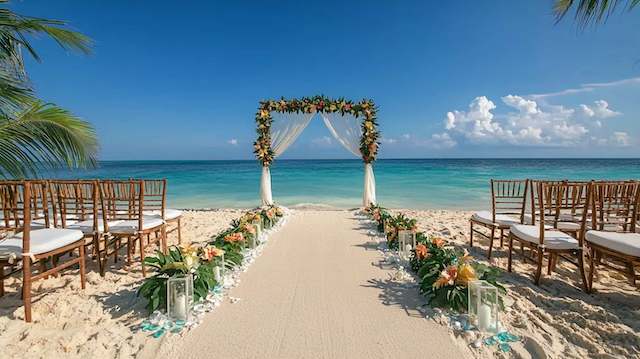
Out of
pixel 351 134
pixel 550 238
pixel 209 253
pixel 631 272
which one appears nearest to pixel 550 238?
pixel 550 238

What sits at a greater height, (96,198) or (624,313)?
(96,198)

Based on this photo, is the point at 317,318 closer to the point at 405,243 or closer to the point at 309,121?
the point at 405,243

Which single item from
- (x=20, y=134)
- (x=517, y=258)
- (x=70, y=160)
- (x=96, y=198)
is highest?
(x=20, y=134)

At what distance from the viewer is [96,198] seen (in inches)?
119

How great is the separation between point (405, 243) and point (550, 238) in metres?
1.41

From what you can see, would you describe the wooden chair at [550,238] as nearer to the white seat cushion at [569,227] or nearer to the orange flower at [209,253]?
the white seat cushion at [569,227]

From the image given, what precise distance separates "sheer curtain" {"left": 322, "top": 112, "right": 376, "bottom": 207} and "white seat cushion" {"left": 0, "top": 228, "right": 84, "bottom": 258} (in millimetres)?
5840

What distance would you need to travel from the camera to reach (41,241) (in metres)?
2.36

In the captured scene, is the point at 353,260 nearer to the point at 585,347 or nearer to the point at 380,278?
the point at 380,278

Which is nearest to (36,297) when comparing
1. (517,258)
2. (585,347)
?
(585,347)

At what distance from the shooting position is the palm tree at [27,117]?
245 centimetres

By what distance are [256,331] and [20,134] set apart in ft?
8.69

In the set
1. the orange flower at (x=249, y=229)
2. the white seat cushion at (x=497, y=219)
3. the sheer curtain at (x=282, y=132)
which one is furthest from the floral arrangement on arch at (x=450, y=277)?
the sheer curtain at (x=282, y=132)

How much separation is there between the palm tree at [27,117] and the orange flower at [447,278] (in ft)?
11.3
